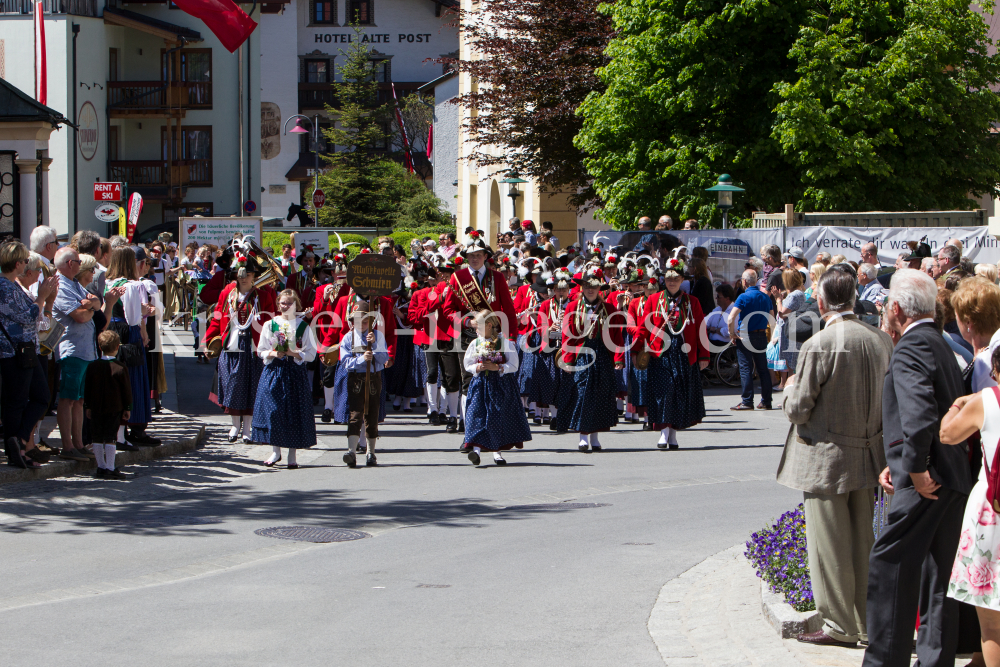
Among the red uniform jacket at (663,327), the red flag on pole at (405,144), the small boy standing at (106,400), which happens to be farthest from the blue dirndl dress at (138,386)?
the red flag on pole at (405,144)

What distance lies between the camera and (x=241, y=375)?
1295cm

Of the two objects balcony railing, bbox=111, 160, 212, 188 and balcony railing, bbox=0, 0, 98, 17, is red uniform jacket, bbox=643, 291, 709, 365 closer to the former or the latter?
balcony railing, bbox=0, 0, 98, 17

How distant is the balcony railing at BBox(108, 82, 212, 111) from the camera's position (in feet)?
157

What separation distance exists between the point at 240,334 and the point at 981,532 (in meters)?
9.28

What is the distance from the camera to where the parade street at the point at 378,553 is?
244 inches

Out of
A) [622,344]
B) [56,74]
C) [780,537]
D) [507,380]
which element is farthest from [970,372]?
[56,74]

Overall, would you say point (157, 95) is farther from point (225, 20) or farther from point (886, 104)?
point (886, 104)

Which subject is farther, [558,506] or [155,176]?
[155,176]

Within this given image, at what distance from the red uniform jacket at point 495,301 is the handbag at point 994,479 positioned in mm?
8054

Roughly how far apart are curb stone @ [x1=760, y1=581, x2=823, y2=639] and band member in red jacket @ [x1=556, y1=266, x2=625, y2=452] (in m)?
6.52

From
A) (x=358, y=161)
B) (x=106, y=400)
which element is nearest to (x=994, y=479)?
(x=106, y=400)

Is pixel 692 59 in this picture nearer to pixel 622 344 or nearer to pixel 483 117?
pixel 483 117

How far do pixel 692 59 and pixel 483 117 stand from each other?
6.12 meters

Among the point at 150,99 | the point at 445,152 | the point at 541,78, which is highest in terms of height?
the point at 150,99
